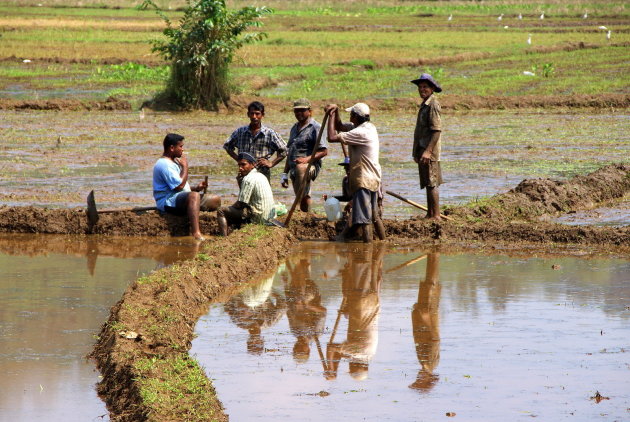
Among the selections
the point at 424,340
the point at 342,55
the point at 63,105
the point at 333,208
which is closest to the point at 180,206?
the point at 333,208

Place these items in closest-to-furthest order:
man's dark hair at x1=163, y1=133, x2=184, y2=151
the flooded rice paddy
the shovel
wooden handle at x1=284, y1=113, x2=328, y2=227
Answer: wooden handle at x1=284, y1=113, x2=328, y2=227
man's dark hair at x1=163, y1=133, x2=184, y2=151
the shovel
the flooded rice paddy

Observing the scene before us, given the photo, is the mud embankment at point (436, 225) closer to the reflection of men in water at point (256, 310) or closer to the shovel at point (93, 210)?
the shovel at point (93, 210)

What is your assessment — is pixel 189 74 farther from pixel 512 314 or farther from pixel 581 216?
pixel 512 314

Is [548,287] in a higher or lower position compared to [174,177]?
lower

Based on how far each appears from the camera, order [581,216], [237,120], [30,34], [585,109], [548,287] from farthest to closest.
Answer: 1. [30,34]
2. [585,109]
3. [237,120]
4. [581,216]
5. [548,287]

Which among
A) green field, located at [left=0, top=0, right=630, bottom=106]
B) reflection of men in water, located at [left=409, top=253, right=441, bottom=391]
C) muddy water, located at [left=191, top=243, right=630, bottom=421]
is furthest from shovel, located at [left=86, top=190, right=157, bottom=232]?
green field, located at [left=0, top=0, right=630, bottom=106]

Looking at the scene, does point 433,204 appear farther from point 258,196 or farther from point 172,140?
point 172,140

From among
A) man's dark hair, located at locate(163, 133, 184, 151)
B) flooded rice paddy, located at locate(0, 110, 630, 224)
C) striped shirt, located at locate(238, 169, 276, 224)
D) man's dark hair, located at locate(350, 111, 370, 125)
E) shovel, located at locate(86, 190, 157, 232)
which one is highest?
man's dark hair, located at locate(350, 111, 370, 125)

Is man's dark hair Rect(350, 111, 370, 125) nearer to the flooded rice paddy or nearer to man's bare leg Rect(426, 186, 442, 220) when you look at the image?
man's bare leg Rect(426, 186, 442, 220)

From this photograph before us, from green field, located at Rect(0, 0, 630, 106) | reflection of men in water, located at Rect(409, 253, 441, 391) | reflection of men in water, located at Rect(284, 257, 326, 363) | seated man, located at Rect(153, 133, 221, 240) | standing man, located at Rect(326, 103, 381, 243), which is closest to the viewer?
reflection of men in water, located at Rect(409, 253, 441, 391)

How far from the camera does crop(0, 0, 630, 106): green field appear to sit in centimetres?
2823

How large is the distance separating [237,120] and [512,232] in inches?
493

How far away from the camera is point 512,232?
11.1 m

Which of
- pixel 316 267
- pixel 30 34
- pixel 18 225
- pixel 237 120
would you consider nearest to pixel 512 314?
pixel 316 267
